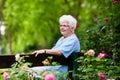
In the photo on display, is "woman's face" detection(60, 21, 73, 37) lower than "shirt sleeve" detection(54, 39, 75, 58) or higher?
higher

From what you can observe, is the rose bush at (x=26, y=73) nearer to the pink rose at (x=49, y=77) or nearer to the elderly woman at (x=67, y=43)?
the pink rose at (x=49, y=77)

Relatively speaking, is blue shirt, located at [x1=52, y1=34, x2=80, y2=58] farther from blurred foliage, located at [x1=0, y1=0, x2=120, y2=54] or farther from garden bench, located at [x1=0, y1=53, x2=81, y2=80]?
blurred foliage, located at [x1=0, y1=0, x2=120, y2=54]

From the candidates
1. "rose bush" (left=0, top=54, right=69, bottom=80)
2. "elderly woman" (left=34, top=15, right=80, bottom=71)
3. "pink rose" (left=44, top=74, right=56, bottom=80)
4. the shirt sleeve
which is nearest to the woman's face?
"elderly woman" (left=34, top=15, right=80, bottom=71)

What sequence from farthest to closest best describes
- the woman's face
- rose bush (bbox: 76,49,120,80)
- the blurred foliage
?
the blurred foliage
the woman's face
rose bush (bbox: 76,49,120,80)

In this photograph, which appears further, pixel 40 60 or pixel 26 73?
pixel 40 60

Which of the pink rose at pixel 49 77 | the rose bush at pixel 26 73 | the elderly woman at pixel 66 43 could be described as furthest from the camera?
the elderly woman at pixel 66 43

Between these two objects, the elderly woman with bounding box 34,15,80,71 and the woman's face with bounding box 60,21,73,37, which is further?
the woman's face with bounding box 60,21,73,37

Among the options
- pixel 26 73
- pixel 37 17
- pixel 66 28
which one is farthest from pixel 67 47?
pixel 37 17

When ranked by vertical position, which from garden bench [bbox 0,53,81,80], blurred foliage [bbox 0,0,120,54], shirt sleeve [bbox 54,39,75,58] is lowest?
garden bench [bbox 0,53,81,80]

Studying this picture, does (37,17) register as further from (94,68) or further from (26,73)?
(26,73)

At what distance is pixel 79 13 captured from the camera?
691 inches

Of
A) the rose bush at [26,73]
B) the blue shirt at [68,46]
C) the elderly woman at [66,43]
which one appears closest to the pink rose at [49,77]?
the rose bush at [26,73]

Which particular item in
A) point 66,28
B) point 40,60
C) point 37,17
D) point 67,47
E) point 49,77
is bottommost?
point 49,77

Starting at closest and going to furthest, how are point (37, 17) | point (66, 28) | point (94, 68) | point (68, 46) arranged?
point (94, 68), point (68, 46), point (66, 28), point (37, 17)
